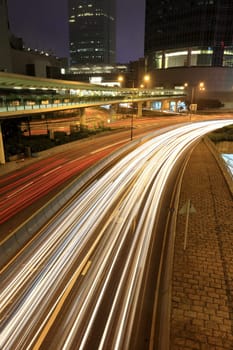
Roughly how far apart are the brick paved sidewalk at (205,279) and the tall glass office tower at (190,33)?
105184mm

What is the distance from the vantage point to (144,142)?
1549 inches

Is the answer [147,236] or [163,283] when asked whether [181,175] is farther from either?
[163,283]

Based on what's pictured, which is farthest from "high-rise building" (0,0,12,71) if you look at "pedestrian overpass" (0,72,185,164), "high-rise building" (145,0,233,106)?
"high-rise building" (145,0,233,106)

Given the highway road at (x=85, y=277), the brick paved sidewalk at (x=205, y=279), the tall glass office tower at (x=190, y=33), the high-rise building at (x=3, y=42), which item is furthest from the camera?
the tall glass office tower at (x=190, y=33)

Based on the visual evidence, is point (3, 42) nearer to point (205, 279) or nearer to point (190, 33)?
point (205, 279)

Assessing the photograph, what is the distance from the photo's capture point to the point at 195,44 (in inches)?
4156

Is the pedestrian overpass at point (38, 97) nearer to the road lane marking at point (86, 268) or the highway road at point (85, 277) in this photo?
the highway road at point (85, 277)

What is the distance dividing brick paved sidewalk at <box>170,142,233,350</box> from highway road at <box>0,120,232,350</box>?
3.82 feet

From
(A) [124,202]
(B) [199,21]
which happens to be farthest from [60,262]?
(B) [199,21]

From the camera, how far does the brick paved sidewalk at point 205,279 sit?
7.91 metres

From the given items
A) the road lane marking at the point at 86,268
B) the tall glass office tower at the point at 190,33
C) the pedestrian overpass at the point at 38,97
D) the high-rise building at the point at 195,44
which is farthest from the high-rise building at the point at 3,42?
the tall glass office tower at the point at 190,33

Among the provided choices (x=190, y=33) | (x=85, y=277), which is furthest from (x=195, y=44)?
(x=85, y=277)

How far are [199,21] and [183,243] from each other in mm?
119427

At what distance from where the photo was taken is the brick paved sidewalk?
25.9 feet
